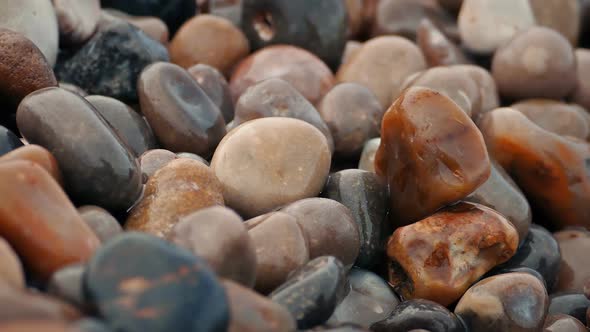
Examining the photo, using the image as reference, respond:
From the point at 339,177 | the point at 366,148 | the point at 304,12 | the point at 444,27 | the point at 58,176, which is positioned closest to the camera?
the point at 58,176

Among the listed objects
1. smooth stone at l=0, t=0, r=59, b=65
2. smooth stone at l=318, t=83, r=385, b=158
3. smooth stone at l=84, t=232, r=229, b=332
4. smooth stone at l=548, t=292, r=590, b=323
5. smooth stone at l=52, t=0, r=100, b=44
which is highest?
smooth stone at l=84, t=232, r=229, b=332

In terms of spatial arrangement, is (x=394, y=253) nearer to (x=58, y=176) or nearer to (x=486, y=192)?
(x=486, y=192)

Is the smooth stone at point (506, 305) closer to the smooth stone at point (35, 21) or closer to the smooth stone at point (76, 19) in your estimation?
the smooth stone at point (35, 21)

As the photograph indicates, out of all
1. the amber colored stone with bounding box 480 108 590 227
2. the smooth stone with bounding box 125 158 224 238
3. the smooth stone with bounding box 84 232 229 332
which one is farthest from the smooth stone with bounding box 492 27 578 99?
the smooth stone with bounding box 84 232 229 332

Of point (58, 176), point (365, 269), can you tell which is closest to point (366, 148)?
point (365, 269)

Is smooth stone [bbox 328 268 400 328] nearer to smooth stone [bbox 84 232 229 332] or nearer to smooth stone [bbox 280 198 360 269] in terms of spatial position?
smooth stone [bbox 280 198 360 269]

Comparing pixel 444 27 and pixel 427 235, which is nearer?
pixel 427 235
